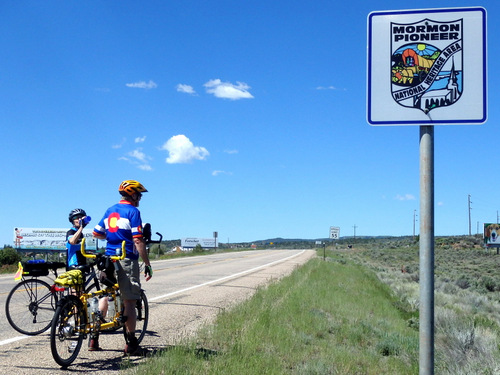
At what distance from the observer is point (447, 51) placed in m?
3.15

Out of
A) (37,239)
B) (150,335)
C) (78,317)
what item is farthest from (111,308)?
(37,239)

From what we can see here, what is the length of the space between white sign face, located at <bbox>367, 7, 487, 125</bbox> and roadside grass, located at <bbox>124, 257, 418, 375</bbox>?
3594 mm

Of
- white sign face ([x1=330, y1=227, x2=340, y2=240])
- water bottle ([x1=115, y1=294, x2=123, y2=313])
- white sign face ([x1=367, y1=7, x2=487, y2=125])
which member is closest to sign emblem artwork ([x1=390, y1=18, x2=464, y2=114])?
white sign face ([x1=367, y1=7, x2=487, y2=125])

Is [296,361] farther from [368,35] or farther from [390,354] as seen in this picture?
[368,35]

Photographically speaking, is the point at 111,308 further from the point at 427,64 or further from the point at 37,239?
the point at 37,239

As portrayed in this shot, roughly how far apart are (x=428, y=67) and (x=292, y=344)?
204 inches

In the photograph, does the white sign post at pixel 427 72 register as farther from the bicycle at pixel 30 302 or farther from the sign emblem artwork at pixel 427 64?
the bicycle at pixel 30 302

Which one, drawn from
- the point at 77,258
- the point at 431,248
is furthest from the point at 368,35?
the point at 77,258

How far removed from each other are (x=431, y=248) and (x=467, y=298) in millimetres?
18721

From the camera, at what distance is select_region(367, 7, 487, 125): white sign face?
315cm

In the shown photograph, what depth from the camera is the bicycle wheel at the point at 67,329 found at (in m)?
5.82

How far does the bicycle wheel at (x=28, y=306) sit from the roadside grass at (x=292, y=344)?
7.76 ft

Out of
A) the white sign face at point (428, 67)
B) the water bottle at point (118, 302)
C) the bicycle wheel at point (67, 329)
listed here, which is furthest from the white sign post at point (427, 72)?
the water bottle at point (118, 302)

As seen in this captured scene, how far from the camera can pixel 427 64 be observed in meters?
3.17
